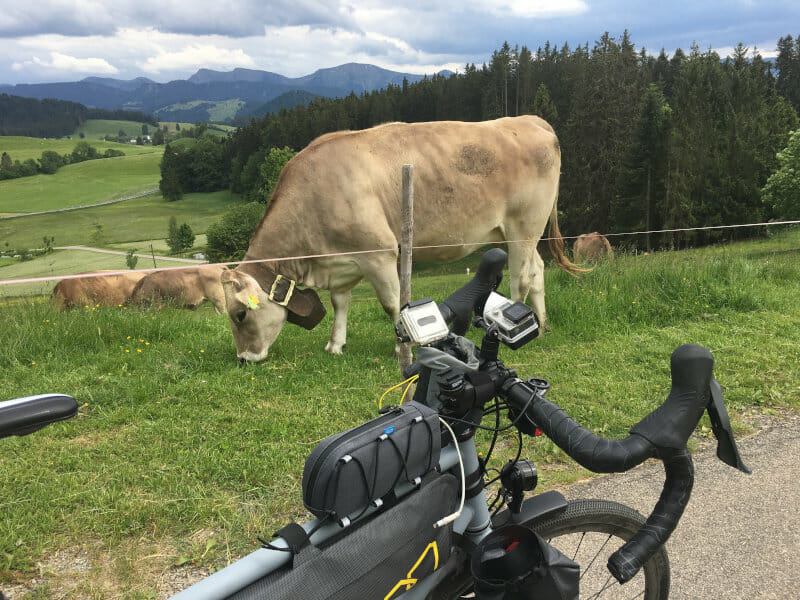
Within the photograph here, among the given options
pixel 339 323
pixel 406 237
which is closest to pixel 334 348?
pixel 339 323

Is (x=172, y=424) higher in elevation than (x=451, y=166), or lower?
lower

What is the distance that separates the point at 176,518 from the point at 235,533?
1.42 ft

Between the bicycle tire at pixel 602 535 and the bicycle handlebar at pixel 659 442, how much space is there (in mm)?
439

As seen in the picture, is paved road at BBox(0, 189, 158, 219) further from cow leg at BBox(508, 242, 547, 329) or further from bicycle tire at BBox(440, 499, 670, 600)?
bicycle tire at BBox(440, 499, 670, 600)

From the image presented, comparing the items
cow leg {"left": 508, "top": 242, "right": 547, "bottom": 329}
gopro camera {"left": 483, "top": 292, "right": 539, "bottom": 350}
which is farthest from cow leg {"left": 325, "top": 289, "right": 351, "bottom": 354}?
gopro camera {"left": 483, "top": 292, "right": 539, "bottom": 350}

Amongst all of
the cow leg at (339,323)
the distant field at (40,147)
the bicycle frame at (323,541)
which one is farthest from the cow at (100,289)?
the distant field at (40,147)

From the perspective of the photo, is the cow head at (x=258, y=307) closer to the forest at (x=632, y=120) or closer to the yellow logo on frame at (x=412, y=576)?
the yellow logo on frame at (x=412, y=576)

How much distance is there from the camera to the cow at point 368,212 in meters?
6.21

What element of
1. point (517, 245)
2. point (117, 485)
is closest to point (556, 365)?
point (517, 245)

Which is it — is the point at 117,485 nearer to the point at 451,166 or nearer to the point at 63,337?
the point at 63,337

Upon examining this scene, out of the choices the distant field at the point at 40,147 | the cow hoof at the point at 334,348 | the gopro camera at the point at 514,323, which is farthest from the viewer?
the distant field at the point at 40,147

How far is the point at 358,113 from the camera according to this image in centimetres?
6962

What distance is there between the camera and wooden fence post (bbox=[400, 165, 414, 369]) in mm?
5080

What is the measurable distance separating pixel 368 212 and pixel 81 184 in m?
125
